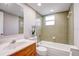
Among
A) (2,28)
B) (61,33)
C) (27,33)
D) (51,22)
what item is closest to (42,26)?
(51,22)

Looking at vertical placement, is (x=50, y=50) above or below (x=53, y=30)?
below

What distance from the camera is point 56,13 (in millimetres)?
3092

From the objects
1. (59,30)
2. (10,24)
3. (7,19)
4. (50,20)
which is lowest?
(59,30)

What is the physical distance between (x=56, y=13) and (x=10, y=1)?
1.98m

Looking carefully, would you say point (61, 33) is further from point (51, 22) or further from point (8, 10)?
point (8, 10)

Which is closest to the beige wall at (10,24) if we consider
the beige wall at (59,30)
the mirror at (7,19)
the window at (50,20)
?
the mirror at (7,19)

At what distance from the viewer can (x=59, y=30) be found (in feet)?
11.7

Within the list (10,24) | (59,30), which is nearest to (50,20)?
(59,30)

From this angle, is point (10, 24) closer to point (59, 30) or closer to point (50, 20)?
point (50, 20)

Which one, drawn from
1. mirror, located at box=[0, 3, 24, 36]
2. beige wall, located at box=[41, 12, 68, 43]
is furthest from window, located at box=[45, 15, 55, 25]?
mirror, located at box=[0, 3, 24, 36]

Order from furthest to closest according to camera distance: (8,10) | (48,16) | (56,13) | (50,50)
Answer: (48,16) < (56,13) < (50,50) < (8,10)

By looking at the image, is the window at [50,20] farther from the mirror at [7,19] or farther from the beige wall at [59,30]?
the mirror at [7,19]

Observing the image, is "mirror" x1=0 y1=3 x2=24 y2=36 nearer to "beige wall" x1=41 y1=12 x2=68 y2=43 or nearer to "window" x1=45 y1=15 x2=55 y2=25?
"window" x1=45 y1=15 x2=55 y2=25

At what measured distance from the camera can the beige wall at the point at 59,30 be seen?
10.8 feet
